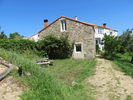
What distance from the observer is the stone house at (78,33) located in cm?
1136

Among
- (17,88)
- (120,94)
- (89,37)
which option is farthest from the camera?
(89,37)

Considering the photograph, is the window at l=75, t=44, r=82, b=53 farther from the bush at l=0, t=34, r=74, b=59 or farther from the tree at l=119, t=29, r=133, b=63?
the tree at l=119, t=29, r=133, b=63

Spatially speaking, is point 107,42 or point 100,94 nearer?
point 100,94

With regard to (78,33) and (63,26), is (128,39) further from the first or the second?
(63,26)

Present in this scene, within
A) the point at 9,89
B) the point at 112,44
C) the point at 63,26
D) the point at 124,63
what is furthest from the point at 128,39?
the point at 9,89

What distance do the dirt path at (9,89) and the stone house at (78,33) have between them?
9.29m

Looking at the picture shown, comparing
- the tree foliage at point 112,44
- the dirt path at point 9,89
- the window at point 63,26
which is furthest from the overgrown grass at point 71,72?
the window at point 63,26

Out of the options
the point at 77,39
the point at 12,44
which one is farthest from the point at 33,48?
the point at 77,39

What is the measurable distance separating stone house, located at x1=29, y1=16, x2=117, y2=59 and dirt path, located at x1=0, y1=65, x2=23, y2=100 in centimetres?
929

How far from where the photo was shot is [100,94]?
369 centimetres

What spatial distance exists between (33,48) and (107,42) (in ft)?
32.1

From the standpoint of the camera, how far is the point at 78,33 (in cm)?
1184

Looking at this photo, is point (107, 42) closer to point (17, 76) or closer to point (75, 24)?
point (75, 24)

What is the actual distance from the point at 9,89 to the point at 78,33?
393 inches
